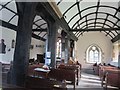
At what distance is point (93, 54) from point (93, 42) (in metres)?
1.29

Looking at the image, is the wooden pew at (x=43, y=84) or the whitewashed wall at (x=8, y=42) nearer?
the wooden pew at (x=43, y=84)

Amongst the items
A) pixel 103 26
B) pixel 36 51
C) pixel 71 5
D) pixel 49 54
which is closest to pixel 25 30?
pixel 49 54

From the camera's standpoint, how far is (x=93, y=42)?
16969mm

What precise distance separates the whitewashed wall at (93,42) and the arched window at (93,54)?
15.5 inches

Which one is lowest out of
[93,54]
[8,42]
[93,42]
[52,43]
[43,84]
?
[43,84]

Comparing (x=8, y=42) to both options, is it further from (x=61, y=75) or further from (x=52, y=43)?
(x=61, y=75)

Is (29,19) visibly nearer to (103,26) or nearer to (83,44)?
(103,26)

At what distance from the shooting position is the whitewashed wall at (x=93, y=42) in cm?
1678

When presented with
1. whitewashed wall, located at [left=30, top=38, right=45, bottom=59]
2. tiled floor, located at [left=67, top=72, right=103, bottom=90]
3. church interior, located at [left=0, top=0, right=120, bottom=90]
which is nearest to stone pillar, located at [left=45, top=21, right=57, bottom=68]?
church interior, located at [left=0, top=0, right=120, bottom=90]

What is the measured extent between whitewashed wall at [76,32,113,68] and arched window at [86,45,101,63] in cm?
39

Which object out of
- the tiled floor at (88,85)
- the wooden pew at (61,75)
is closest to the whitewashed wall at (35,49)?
the tiled floor at (88,85)

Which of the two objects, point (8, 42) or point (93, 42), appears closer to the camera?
point (8, 42)

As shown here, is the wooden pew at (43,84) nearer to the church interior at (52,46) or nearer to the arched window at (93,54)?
the church interior at (52,46)

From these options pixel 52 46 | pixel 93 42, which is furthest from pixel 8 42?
pixel 93 42
